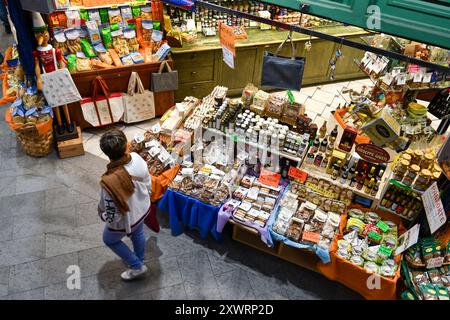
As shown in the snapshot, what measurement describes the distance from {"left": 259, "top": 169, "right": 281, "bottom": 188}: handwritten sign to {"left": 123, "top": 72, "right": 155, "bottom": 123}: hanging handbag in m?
2.48

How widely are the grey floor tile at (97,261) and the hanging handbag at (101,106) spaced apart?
90.9 inches

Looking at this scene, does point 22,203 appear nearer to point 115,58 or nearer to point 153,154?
point 153,154

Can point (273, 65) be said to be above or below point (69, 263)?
above

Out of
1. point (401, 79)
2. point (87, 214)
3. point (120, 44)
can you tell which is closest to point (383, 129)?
point (401, 79)

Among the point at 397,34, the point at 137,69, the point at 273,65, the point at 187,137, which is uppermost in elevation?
the point at 397,34

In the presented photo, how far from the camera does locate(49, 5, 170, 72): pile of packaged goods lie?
5.48 m

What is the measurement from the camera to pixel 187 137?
4.89 meters

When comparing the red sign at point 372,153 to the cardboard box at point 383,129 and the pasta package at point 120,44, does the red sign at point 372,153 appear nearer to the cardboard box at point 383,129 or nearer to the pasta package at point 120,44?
the cardboard box at point 383,129

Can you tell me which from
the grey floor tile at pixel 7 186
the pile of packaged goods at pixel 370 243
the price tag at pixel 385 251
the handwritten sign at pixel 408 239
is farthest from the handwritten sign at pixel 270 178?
the grey floor tile at pixel 7 186

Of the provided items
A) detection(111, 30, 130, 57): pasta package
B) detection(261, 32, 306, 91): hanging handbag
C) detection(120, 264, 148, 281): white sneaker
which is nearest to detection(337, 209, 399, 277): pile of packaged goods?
detection(261, 32, 306, 91): hanging handbag

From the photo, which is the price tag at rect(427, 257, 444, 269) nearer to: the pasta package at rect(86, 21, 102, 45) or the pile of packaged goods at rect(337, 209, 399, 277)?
the pile of packaged goods at rect(337, 209, 399, 277)

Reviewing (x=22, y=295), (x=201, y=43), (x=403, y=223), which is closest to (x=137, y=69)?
(x=201, y=43)

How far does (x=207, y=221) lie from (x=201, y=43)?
3.39m
